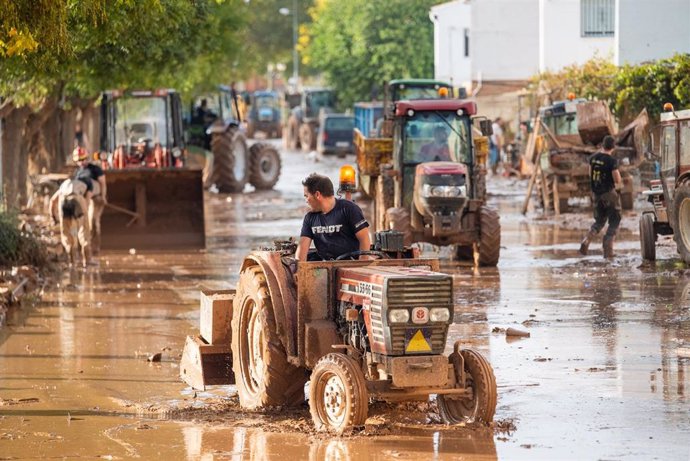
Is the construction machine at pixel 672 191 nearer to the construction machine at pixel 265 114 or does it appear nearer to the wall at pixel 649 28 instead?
the wall at pixel 649 28

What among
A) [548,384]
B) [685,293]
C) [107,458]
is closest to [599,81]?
[685,293]

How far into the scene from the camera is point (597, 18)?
44469mm

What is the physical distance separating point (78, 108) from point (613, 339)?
2627 cm

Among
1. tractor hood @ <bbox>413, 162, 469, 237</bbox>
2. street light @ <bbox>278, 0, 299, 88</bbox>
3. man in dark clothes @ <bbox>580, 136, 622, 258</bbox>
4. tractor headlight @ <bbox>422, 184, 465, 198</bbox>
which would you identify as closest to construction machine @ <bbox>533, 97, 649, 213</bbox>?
man in dark clothes @ <bbox>580, 136, 622, 258</bbox>

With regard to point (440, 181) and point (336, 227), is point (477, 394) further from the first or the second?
point (440, 181)

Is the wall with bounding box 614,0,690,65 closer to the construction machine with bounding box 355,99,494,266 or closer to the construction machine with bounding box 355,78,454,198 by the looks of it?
the construction machine with bounding box 355,78,454,198

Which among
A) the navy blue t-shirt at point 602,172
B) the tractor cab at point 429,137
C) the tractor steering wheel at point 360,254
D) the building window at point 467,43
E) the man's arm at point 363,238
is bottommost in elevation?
the tractor steering wheel at point 360,254

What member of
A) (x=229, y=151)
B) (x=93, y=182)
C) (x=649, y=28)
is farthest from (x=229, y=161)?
(x=93, y=182)

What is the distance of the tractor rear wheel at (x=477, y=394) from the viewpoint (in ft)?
32.2

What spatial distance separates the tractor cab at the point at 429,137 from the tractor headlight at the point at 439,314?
36.3 feet

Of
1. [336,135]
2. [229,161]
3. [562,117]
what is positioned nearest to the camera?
[562,117]

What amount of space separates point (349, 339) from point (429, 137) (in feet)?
38.5

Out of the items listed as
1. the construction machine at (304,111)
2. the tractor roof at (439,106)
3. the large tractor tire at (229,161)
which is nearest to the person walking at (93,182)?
the tractor roof at (439,106)

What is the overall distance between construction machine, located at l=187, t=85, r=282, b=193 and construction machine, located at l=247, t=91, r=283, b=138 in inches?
1391
